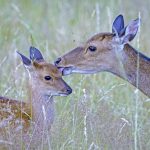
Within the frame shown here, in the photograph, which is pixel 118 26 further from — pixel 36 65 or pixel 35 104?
pixel 35 104

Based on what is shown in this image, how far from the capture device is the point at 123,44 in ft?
31.6

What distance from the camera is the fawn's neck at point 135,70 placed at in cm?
960

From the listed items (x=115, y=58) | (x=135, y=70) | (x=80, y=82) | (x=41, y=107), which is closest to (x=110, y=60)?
(x=115, y=58)

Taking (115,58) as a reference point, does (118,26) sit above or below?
above

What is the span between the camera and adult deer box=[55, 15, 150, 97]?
31.5ft

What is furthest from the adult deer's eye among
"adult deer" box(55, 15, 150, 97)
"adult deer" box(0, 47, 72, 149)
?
"adult deer" box(0, 47, 72, 149)

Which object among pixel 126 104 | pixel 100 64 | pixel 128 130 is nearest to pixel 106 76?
pixel 126 104

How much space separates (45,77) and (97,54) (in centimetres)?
68

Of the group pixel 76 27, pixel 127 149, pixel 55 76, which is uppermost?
pixel 76 27

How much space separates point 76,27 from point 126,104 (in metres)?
3.55

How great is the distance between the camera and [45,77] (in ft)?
31.3

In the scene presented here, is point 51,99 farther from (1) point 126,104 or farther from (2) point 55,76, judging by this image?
(1) point 126,104

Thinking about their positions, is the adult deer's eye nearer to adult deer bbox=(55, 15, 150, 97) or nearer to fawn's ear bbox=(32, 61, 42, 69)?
adult deer bbox=(55, 15, 150, 97)

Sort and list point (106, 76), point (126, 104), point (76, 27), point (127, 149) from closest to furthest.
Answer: point (127, 149) → point (126, 104) → point (106, 76) → point (76, 27)
